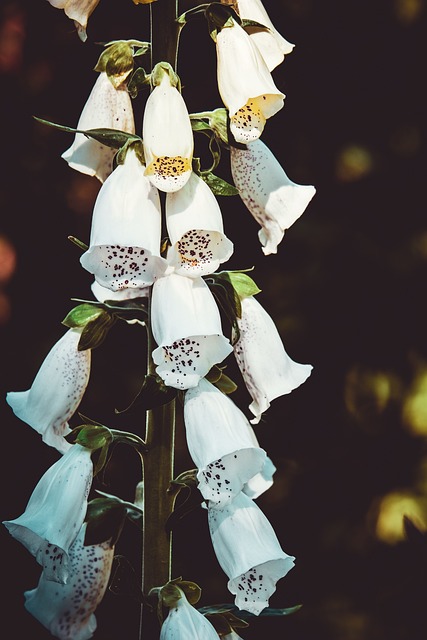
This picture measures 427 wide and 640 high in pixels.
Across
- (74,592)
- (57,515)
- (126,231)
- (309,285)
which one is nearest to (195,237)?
(126,231)

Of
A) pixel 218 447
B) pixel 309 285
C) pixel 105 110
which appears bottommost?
pixel 309 285

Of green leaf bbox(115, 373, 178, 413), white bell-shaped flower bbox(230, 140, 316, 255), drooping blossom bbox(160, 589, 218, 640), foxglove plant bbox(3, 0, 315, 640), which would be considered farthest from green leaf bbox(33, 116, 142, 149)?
drooping blossom bbox(160, 589, 218, 640)

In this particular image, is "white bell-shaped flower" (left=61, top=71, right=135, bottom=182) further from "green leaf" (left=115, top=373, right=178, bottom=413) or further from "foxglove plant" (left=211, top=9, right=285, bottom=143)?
"green leaf" (left=115, top=373, right=178, bottom=413)

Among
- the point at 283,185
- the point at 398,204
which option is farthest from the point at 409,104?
the point at 283,185

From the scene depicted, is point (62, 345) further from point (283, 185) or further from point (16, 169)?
point (16, 169)

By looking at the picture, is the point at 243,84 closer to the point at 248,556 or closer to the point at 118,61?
the point at 118,61

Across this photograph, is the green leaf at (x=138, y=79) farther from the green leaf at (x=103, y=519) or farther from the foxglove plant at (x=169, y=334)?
the green leaf at (x=103, y=519)

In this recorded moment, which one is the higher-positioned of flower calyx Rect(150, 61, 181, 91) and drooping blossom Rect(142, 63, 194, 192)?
flower calyx Rect(150, 61, 181, 91)
